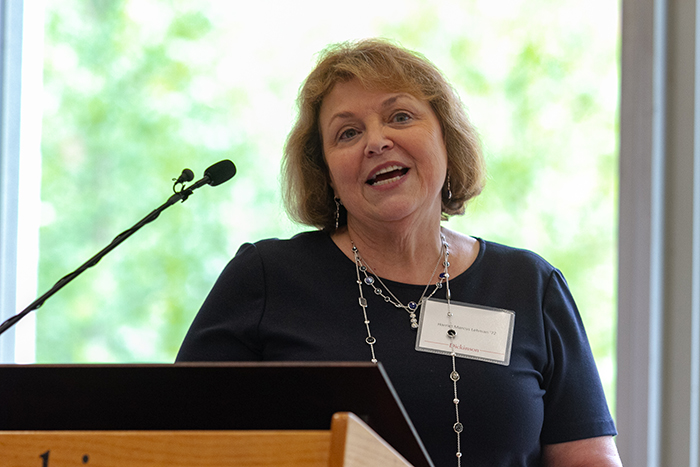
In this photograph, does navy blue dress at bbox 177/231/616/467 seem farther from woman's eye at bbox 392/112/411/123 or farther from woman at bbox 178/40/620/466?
woman's eye at bbox 392/112/411/123

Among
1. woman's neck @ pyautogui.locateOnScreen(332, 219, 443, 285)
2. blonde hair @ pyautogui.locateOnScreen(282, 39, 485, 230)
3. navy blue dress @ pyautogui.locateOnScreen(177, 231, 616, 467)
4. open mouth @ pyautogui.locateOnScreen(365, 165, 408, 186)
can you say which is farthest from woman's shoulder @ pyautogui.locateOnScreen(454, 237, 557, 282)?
open mouth @ pyautogui.locateOnScreen(365, 165, 408, 186)

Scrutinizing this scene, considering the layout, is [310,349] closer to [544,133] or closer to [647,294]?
[647,294]

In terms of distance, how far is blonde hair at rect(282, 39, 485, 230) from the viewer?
1.70 meters

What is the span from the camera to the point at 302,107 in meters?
1.84

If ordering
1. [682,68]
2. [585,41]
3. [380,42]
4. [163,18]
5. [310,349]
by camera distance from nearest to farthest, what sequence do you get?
[310,349]
[380,42]
[682,68]
[585,41]
[163,18]

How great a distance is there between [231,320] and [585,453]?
97 cm

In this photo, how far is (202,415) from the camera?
0.86 meters

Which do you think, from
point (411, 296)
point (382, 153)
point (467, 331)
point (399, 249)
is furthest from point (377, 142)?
point (467, 331)

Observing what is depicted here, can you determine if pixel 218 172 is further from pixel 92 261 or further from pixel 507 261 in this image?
pixel 507 261

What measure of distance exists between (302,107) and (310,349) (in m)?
0.73

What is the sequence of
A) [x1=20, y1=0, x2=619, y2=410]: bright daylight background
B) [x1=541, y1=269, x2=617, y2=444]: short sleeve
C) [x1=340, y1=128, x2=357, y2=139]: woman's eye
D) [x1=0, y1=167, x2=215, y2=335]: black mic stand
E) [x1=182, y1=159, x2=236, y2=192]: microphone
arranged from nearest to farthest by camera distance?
1. [x1=0, y1=167, x2=215, y2=335]: black mic stand
2. [x1=182, y1=159, x2=236, y2=192]: microphone
3. [x1=541, y1=269, x2=617, y2=444]: short sleeve
4. [x1=340, y1=128, x2=357, y2=139]: woman's eye
5. [x1=20, y1=0, x2=619, y2=410]: bright daylight background

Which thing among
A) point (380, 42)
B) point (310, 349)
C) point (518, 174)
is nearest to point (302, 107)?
point (380, 42)

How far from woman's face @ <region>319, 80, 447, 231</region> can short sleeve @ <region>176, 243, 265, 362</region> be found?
34cm

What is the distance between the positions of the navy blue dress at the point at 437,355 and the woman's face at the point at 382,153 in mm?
199
